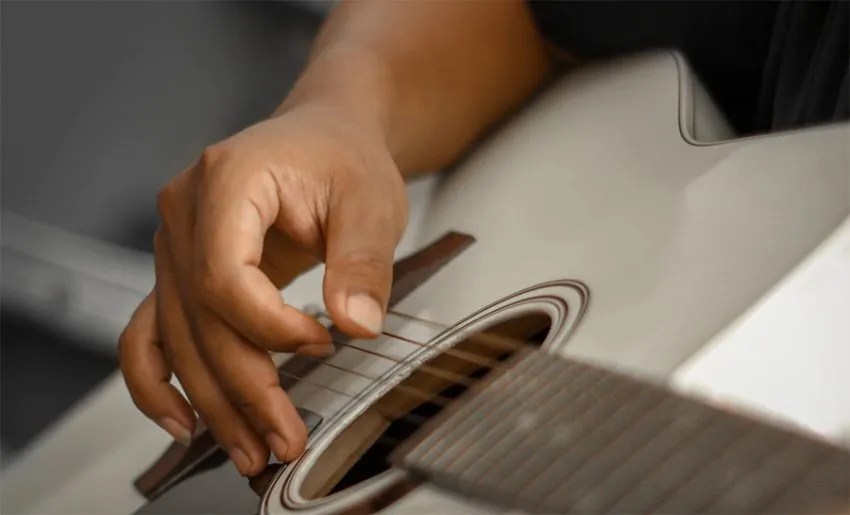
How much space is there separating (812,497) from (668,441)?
2.3 inches

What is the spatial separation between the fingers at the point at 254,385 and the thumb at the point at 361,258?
0.06 metres

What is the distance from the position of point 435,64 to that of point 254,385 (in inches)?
12.8

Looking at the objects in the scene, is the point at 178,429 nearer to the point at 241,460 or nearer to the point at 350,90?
the point at 241,460

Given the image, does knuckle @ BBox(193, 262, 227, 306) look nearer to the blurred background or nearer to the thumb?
the thumb

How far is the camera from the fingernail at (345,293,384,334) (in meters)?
0.47

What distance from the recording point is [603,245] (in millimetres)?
510

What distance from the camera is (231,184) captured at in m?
0.52

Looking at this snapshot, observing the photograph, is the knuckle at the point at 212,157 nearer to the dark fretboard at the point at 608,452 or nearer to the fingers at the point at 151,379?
the fingers at the point at 151,379

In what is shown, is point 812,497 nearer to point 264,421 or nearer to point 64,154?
point 264,421

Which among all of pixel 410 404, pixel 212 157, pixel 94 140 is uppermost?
pixel 212 157

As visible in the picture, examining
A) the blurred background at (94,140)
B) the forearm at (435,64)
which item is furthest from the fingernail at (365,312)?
the blurred background at (94,140)

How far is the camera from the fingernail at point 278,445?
484mm

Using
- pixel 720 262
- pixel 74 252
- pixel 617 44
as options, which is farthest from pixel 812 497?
pixel 74 252

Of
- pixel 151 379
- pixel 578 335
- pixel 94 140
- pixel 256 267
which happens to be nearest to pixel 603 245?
pixel 578 335
